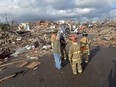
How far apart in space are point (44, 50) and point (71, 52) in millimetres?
7715

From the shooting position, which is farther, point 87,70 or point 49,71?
point 49,71

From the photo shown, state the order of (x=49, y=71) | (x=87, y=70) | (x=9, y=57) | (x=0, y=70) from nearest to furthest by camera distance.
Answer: (x=87, y=70) → (x=49, y=71) → (x=0, y=70) → (x=9, y=57)

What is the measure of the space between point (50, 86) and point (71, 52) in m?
1.82

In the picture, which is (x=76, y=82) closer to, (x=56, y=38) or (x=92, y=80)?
(x=92, y=80)

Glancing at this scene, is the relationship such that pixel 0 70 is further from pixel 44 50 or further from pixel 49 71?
pixel 44 50

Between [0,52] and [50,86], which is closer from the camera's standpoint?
[50,86]

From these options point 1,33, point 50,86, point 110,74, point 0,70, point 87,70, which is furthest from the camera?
point 1,33

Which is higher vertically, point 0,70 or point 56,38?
point 56,38

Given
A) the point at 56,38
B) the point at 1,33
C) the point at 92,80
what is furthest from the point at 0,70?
the point at 1,33

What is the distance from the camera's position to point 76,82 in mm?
8305

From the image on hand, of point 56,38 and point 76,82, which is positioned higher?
point 56,38

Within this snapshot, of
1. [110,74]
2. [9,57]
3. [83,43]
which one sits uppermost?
[83,43]

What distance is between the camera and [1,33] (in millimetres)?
23484

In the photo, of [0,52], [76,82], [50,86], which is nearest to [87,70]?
[76,82]
